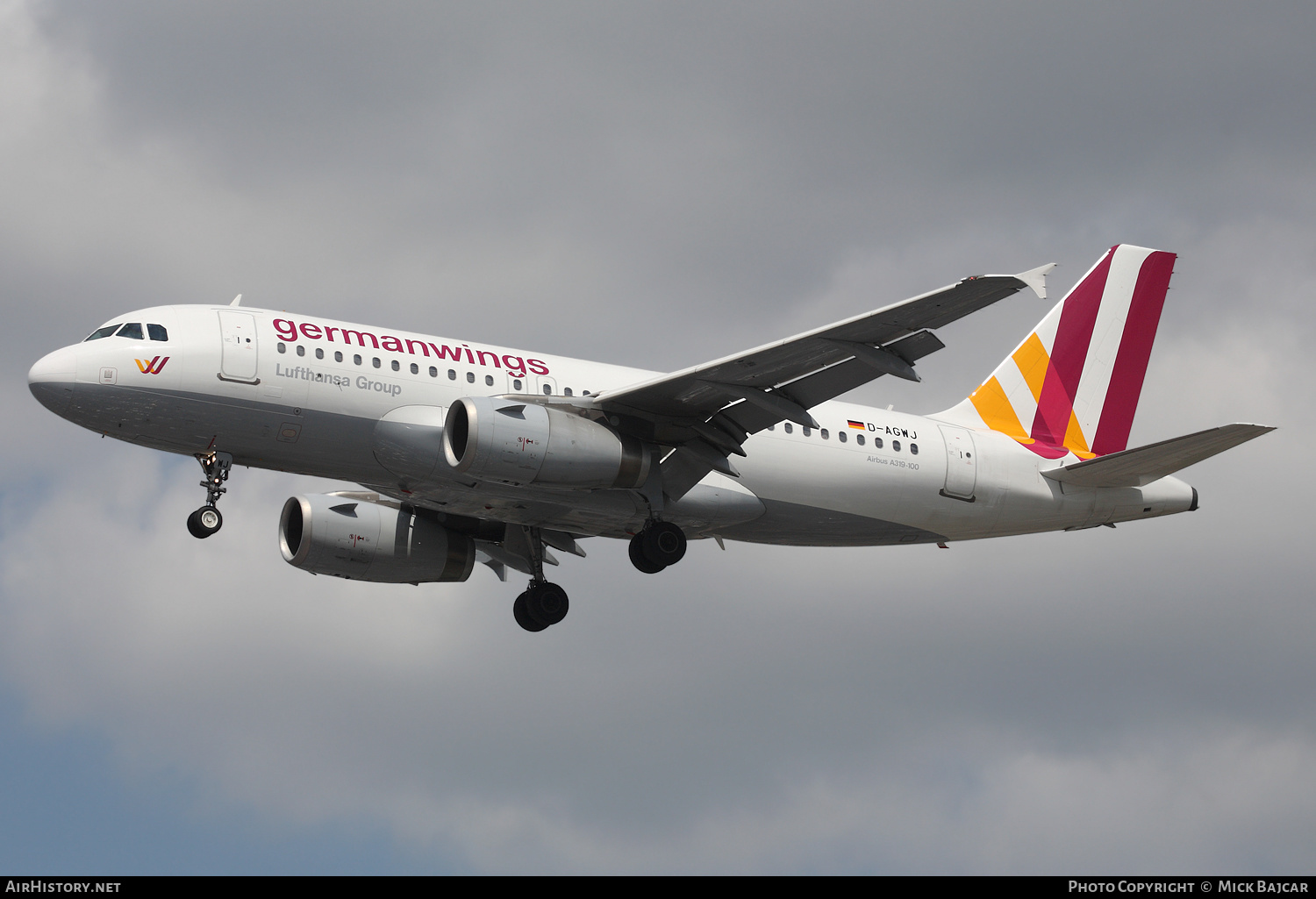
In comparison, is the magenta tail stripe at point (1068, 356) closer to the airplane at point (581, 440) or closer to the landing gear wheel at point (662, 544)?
the airplane at point (581, 440)

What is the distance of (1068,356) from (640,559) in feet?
47.7

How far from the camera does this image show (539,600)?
36344 mm

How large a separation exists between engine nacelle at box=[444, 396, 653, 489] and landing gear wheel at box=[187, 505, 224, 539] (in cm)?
483

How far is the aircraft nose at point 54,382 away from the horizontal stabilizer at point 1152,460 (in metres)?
21.9

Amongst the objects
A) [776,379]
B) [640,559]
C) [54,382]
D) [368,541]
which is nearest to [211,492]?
[54,382]

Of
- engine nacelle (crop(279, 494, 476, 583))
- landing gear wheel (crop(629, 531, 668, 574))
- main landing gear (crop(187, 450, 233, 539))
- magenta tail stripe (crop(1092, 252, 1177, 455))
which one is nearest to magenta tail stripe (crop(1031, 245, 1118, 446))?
magenta tail stripe (crop(1092, 252, 1177, 455))

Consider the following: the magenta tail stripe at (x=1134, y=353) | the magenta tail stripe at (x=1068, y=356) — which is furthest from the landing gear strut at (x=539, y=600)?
the magenta tail stripe at (x=1134, y=353)

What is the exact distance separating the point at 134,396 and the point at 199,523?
9.16ft

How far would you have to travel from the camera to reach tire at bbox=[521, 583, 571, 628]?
36375 millimetres

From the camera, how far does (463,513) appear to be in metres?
33.3

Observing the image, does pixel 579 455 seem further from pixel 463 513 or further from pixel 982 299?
pixel 982 299

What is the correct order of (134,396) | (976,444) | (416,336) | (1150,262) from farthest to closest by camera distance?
(1150,262) < (976,444) < (416,336) < (134,396)

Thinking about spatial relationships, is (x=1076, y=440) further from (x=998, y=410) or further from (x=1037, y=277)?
(x=1037, y=277)

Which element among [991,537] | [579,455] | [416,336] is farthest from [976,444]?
[416,336]
